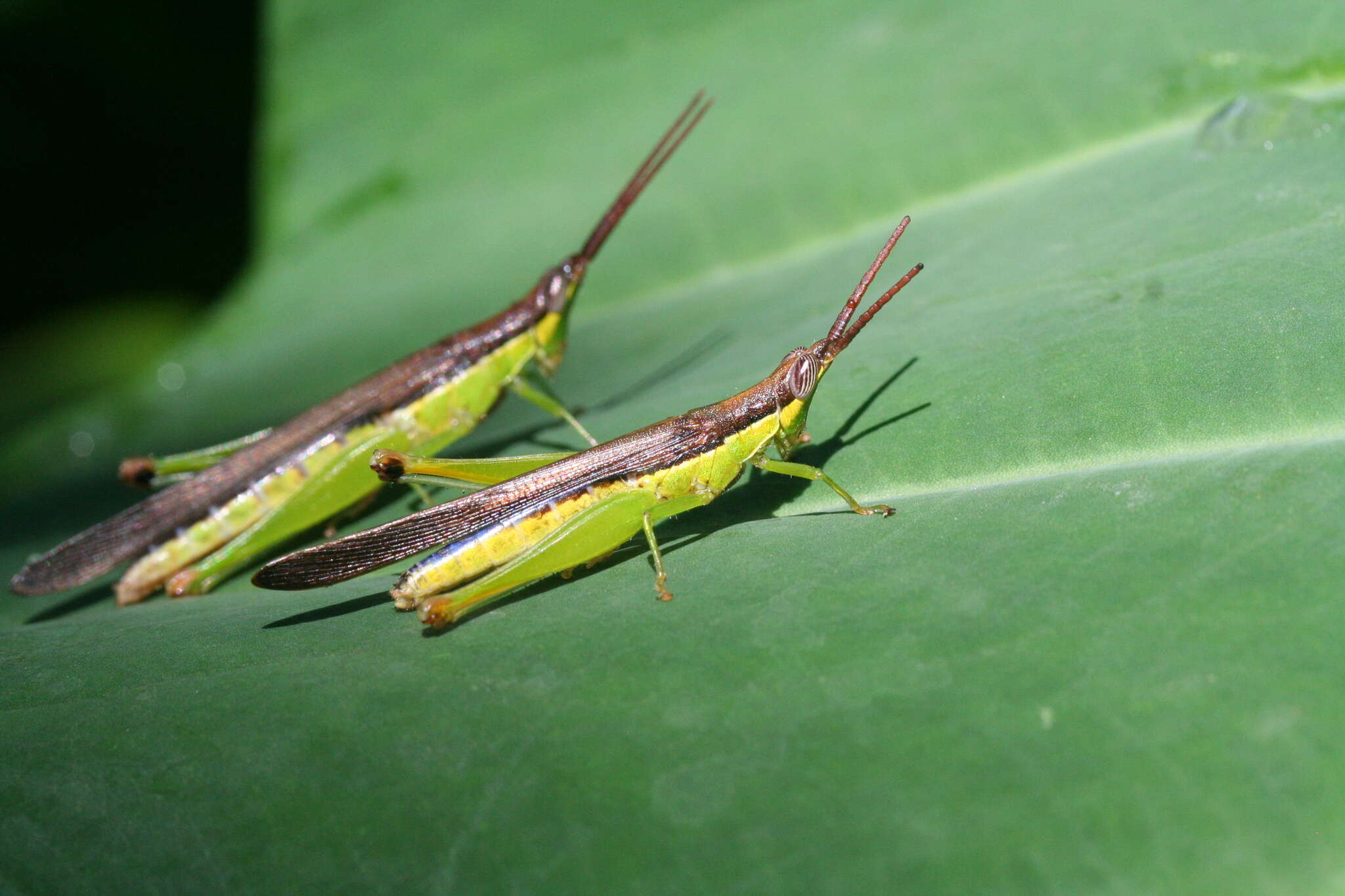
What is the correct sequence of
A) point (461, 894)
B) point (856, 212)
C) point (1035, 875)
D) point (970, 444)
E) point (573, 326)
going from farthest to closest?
point (573, 326)
point (856, 212)
point (970, 444)
point (461, 894)
point (1035, 875)

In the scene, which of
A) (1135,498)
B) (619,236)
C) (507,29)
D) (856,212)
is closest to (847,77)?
(856,212)

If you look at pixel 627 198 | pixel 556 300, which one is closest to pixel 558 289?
pixel 556 300

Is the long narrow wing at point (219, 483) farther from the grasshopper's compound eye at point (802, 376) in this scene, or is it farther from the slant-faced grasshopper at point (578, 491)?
the grasshopper's compound eye at point (802, 376)

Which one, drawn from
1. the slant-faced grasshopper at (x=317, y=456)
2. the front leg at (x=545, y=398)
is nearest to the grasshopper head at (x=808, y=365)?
the front leg at (x=545, y=398)

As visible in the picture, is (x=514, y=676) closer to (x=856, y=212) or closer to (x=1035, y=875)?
(x=1035, y=875)

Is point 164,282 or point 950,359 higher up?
point 164,282

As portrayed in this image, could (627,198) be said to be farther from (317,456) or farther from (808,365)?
(317,456)
